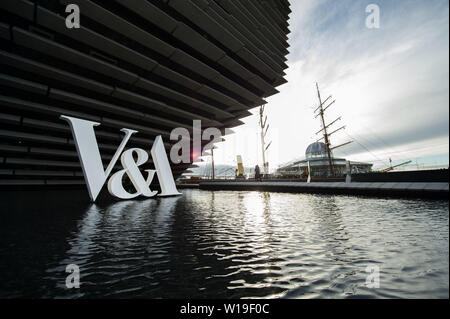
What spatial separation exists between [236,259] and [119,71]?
11.7 metres

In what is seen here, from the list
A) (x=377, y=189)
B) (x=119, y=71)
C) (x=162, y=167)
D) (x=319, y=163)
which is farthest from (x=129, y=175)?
(x=319, y=163)

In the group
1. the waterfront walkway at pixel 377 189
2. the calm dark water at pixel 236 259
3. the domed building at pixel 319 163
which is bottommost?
the calm dark water at pixel 236 259

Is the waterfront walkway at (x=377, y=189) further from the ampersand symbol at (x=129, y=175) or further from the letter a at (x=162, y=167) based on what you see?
the ampersand symbol at (x=129, y=175)

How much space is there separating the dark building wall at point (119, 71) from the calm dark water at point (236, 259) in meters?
8.51

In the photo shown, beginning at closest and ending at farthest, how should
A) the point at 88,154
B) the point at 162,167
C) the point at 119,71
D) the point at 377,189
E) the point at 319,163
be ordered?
the point at 377,189
the point at 88,154
the point at 119,71
the point at 162,167
the point at 319,163

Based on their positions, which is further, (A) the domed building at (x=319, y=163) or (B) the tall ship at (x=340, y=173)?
(A) the domed building at (x=319, y=163)

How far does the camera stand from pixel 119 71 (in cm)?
1092

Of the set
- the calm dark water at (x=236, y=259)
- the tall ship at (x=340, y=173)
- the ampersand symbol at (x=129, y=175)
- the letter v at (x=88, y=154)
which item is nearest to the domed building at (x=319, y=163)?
the tall ship at (x=340, y=173)

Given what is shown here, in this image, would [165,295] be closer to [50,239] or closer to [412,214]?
[50,239]

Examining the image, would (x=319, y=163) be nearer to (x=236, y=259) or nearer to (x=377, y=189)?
(x=377, y=189)

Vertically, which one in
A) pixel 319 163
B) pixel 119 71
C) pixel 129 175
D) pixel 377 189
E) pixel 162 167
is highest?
pixel 119 71

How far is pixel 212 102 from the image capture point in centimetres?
1666

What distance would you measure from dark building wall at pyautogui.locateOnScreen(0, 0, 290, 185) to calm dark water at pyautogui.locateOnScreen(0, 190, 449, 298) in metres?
8.51

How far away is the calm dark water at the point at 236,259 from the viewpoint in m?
1.85
